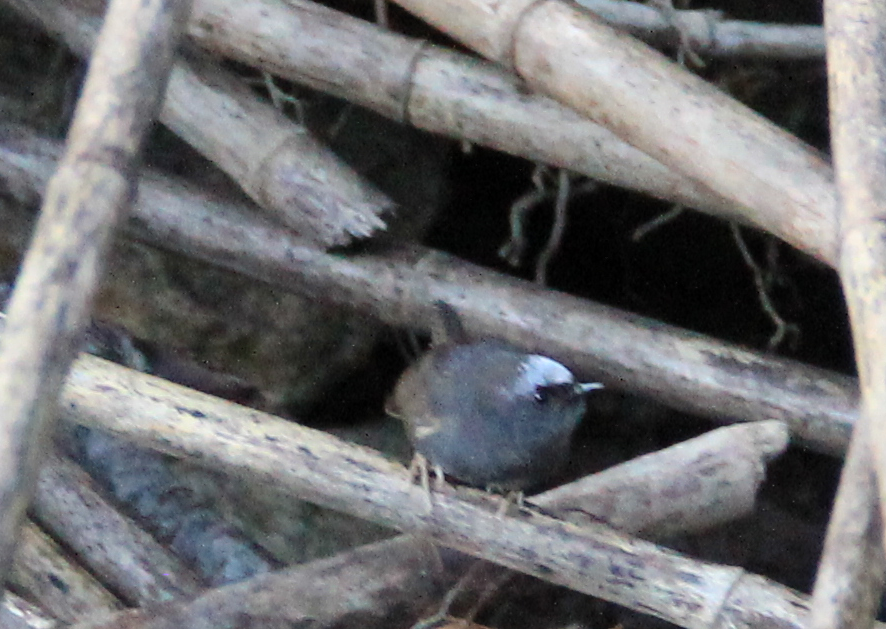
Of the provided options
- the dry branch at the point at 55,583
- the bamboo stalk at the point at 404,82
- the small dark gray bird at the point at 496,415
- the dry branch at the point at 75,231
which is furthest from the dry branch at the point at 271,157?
the dry branch at the point at 75,231

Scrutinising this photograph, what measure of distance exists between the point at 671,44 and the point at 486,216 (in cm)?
100

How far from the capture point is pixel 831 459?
9.01 ft

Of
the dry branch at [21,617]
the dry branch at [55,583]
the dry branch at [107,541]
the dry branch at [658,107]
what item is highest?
the dry branch at [658,107]

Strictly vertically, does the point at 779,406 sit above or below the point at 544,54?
below

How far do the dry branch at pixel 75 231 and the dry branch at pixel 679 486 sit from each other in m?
0.97

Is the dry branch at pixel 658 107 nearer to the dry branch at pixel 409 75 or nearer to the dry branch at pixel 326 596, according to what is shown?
the dry branch at pixel 409 75

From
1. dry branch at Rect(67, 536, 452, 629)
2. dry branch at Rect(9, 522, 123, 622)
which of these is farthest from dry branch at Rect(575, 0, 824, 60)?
dry branch at Rect(9, 522, 123, 622)

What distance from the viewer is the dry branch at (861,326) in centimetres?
75

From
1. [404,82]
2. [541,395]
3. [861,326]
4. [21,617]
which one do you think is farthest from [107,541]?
[861,326]

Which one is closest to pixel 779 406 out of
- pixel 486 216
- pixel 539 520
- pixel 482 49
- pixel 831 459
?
pixel 539 520

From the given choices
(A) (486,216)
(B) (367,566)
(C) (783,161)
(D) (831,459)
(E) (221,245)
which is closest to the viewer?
(C) (783,161)

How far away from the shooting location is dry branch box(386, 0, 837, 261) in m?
1.07

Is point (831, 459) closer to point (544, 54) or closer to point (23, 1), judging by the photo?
point (544, 54)

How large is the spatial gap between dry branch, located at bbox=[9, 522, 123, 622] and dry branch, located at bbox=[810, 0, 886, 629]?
4.53 ft
